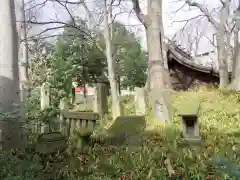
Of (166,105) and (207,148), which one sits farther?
(166,105)

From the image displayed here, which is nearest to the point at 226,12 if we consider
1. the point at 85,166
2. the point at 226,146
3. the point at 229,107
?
the point at 229,107

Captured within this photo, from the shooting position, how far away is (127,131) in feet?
22.7

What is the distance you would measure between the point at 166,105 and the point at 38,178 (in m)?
5.10

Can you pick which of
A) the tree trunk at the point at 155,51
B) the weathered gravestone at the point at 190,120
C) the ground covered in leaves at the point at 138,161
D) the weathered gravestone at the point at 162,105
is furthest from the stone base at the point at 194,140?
the tree trunk at the point at 155,51

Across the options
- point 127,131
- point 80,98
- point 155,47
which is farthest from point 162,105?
→ point 80,98

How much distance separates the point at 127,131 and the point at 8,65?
9.86 feet

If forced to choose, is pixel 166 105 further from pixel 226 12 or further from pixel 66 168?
pixel 226 12

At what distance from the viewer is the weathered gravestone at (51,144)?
534 cm

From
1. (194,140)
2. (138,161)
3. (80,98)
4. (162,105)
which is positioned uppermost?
(80,98)

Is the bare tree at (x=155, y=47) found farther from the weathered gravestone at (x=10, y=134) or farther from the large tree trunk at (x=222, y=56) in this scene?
the weathered gravestone at (x=10, y=134)

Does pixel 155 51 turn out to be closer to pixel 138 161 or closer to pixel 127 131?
pixel 127 131

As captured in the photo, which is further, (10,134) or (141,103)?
(141,103)

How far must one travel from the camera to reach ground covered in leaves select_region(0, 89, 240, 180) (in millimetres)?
4484

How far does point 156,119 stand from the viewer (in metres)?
8.83
